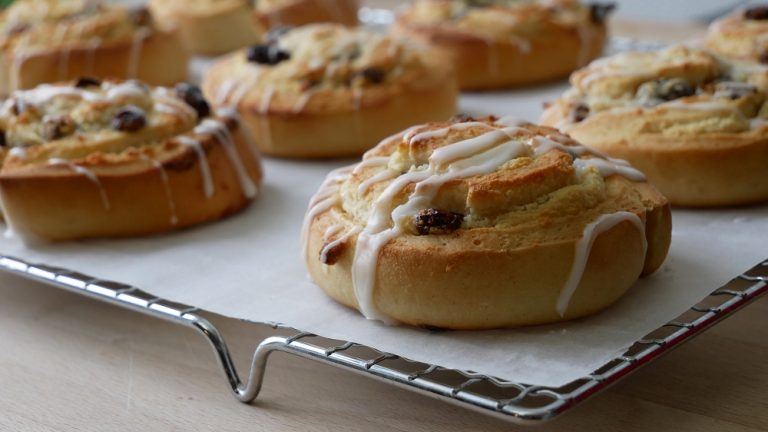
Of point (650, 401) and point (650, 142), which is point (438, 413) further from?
point (650, 142)

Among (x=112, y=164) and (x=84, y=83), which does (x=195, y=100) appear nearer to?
(x=84, y=83)

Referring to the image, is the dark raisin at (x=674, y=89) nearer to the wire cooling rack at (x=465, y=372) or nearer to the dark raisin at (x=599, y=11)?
the wire cooling rack at (x=465, y=372)

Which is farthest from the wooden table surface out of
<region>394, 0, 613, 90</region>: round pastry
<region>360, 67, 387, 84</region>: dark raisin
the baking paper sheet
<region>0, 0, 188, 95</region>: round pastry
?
<region>0, 0, 188, 95</region>: round pastry

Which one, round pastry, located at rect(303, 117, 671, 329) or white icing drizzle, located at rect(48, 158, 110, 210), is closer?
round pastry, located at rect(303, 117, 671, 329)

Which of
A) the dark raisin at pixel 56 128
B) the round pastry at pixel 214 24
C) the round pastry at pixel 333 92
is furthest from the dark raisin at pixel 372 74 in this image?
the round pastry at pixel 214 24

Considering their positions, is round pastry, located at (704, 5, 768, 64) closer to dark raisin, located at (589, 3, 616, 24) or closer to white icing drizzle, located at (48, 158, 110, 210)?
dark raisin, located at (589, 3, 616, 24)

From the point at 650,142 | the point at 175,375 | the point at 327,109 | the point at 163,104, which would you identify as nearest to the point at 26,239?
the point at 163,104
